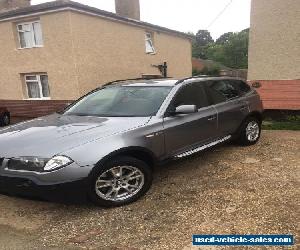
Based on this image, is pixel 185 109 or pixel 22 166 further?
pixel 185 109

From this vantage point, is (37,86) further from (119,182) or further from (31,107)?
(119,182)

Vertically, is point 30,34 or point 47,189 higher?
point 30,34

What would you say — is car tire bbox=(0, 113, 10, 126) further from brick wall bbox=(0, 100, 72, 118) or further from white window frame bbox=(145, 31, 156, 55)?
white window frame bbox=(145, 31, 156, 55)

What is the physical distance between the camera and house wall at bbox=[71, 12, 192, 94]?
14359 millimetres

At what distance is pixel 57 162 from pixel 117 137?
0.79 meters

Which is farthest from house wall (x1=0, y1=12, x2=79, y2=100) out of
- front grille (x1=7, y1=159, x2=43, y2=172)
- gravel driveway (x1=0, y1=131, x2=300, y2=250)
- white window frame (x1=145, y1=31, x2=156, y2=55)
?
front grille (x1=7, y1=159, x2=43, y2=172)

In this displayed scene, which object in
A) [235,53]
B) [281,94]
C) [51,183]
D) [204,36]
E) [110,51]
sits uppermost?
[204,36]

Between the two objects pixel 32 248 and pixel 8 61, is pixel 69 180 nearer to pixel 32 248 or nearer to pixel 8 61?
pixel 32 248

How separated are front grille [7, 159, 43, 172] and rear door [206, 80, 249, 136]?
10.4ft

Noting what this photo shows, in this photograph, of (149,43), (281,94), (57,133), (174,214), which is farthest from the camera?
(149,43)

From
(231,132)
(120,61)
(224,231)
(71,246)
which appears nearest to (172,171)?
(231,132)

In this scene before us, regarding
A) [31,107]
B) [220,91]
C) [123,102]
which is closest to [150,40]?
[31,107]

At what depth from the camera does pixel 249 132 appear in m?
6.73

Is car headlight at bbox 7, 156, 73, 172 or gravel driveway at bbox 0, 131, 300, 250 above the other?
car headlight at bbox 7, 156, 73, 172
